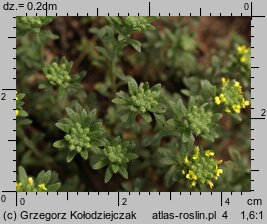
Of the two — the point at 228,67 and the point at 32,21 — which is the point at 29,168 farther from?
the point at 228,67

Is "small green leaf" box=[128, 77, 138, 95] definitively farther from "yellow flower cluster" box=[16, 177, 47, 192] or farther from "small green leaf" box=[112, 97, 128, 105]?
"yellow flower cluster" box=[16, 177, 47, 192]

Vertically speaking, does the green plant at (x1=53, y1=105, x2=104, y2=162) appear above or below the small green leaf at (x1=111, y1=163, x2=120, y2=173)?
above

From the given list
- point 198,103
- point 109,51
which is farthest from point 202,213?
point 109,51

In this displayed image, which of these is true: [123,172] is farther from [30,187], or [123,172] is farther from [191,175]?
[30,187]

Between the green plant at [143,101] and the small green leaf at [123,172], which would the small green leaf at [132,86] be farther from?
the small green leaf at [123,172]

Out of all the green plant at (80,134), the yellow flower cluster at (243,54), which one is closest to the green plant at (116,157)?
the green plant at (80,134)

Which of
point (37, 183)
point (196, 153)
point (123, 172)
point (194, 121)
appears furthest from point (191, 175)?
point (37, 183)

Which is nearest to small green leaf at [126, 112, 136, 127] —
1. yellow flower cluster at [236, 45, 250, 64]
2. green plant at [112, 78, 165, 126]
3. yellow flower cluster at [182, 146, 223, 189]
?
green plant at [112, 78, 165, 126]

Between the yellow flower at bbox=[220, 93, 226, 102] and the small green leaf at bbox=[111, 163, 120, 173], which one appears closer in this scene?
the small green leaf at bbox=[111, 163, 120, 173]
